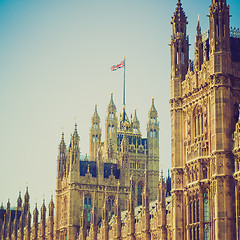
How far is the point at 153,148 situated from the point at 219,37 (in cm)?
→ 11681

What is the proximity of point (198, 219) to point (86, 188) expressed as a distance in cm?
5084

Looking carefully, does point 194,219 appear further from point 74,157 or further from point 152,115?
point 152,115

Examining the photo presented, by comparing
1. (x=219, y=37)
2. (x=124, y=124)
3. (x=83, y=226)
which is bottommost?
(x=83, y=226)

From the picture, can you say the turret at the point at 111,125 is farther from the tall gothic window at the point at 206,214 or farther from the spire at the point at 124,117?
the tall gothic window at the point at 206,214

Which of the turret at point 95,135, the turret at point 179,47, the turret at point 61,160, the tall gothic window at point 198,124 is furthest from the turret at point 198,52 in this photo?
the turret at point 95,135

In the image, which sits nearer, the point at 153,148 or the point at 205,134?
the point at 205,134

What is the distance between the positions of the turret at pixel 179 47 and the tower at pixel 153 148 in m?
104

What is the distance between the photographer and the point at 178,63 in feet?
192

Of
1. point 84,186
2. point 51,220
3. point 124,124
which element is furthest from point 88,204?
point 124,124

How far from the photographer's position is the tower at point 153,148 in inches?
6467

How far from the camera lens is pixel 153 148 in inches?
6649

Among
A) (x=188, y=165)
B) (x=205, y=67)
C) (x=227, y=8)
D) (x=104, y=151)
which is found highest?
(x=104, y=151)

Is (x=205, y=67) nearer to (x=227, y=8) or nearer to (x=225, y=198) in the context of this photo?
(x=227, y=8)

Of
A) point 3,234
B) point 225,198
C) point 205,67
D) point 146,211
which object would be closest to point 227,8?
point 205,67
